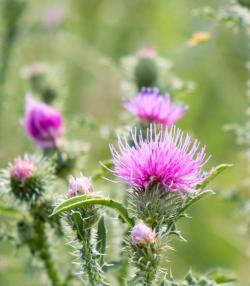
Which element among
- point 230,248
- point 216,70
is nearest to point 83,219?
point 230,248

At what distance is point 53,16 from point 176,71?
1.27 meters

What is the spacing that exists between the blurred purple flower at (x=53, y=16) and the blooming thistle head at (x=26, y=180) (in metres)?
3.00

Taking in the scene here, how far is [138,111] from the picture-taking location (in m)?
3.57

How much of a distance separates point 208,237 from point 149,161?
3844mm

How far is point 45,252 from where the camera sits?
352cm

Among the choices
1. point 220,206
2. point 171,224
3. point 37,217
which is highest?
point 220,206

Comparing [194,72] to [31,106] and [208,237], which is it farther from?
[31,106]

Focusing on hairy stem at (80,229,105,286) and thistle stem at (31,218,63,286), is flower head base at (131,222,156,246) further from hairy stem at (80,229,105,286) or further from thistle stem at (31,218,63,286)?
thistle stem at (31,218,63,286)

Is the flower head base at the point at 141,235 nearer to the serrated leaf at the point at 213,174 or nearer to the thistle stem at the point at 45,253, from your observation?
the serrated leaf at the point at 213,174

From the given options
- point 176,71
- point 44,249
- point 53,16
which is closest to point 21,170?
point 44,249

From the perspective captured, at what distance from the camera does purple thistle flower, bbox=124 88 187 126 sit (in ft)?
11.5

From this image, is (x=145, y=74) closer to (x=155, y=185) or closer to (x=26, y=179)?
(x=26, y=179)

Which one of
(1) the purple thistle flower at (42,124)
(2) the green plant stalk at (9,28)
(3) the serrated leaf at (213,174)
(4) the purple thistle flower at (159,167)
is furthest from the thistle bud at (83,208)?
(2) the green plant stalk at (9,28)

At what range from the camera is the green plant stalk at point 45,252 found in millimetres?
3455
